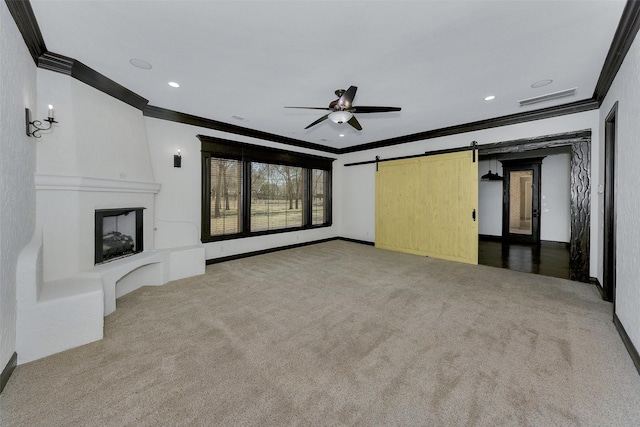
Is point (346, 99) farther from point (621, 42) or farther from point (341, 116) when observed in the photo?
point (621, 42)

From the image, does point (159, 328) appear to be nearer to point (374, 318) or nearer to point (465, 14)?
point (374, 318)

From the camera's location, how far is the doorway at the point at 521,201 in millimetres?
6965

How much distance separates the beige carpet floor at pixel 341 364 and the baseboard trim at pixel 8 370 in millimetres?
53

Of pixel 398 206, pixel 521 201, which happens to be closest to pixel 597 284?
pixel 398 206

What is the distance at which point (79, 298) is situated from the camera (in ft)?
7.70

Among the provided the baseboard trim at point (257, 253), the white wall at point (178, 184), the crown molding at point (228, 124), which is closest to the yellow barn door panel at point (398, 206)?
the crown molding at point (228, 124)

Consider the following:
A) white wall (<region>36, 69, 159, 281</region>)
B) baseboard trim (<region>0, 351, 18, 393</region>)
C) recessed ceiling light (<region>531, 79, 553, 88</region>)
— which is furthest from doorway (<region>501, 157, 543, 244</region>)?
baseboard trim (<region>0, 351, 18, 393</region>)

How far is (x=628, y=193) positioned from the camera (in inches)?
95.5

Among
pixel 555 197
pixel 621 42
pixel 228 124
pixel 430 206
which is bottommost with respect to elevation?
pixel 430 206

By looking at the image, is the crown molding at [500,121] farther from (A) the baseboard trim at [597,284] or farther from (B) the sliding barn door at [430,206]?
(A) the baseboard trim at [597,284]

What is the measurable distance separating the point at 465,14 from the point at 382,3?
0.72 metres

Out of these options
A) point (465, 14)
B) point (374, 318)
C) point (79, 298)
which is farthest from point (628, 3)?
point (79, 298)

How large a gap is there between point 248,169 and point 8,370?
4379 millimetres

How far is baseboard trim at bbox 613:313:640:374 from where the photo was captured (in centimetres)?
199
